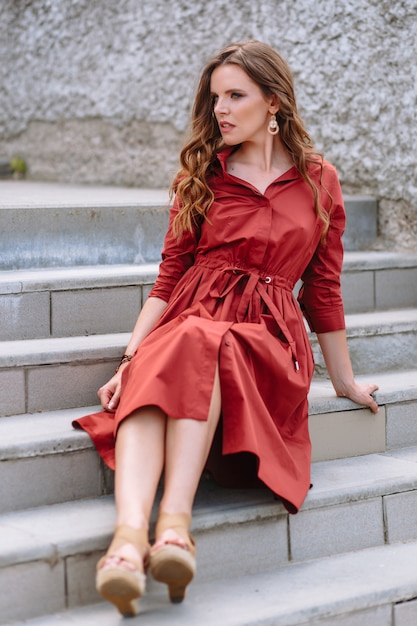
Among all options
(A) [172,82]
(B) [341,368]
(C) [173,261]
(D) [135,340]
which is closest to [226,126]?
(C) [173,261]

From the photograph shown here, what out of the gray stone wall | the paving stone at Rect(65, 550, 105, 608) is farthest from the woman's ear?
the gray stone wall

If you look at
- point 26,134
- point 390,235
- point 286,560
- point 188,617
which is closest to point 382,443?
point 286,560

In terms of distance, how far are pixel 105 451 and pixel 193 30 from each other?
3.39 metres

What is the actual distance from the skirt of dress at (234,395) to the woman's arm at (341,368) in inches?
8.1

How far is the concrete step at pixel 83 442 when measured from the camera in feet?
8.86

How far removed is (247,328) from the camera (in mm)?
2779

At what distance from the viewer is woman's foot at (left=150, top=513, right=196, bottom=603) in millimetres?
2295

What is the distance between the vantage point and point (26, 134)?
21.5 feet

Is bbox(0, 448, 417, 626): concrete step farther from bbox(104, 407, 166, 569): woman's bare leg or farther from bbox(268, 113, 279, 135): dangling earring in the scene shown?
bbox(268, 113, 279, 135): dangling earring

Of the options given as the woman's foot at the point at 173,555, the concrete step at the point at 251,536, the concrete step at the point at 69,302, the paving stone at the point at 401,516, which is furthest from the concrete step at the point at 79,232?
the woman's foot at the point at 173,555

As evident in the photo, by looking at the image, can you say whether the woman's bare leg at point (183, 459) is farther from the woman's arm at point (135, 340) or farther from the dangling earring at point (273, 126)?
the dangling earring at point (273, 126)

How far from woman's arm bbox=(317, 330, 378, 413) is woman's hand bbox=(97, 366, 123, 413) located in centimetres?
69

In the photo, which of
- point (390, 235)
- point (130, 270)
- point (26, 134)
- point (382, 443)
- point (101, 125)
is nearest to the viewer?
point (382, 443)

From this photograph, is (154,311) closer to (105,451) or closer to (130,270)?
(105,451)
